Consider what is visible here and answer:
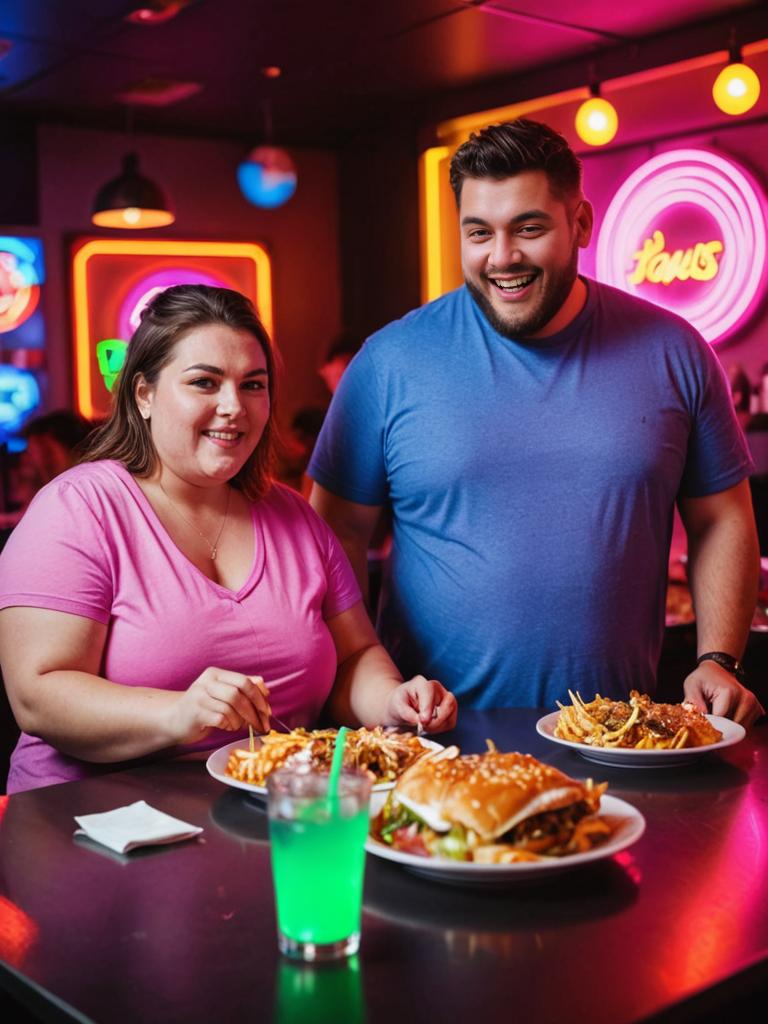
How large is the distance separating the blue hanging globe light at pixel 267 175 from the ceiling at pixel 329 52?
0.36 m

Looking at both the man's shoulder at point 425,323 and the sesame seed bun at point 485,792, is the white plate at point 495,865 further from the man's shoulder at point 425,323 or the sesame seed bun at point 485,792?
the man's shoulder at point 425,323

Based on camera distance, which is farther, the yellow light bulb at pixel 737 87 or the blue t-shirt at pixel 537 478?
the yellow light bulb at pixel 737 87

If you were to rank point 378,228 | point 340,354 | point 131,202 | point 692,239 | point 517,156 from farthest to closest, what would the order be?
point 378,228, point 340,354, point 131,202, point 692,239, point 517,156

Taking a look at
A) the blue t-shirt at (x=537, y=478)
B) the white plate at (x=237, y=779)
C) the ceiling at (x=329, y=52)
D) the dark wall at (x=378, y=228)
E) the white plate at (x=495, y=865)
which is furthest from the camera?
the dark wall at (x=378, y=228)

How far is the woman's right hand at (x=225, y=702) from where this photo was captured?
5.40 ft

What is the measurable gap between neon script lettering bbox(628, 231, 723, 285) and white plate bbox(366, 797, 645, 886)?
16.4 ft

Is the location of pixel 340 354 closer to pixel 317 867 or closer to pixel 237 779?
pixel 237 779

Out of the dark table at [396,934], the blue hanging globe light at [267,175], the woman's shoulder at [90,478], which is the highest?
the blue hanging globe light at [267,175]

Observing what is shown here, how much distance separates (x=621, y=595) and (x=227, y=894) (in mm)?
1193

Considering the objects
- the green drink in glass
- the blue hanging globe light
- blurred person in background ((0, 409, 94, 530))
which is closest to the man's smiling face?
the green drink in glass

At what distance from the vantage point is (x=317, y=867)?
1138mm

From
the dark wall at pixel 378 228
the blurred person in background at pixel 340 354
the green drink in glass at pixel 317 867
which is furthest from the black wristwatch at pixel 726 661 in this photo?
the dark wall at pixel 378 228

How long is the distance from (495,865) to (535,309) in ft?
4.11

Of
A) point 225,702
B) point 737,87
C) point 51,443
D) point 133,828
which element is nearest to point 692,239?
point 737,87
